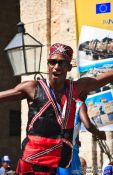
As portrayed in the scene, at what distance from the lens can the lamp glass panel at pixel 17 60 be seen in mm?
7523

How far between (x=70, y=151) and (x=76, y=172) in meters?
0.17

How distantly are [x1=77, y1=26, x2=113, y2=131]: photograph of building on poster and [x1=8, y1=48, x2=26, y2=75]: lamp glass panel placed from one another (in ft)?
5.23

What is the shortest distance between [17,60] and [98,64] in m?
1.80

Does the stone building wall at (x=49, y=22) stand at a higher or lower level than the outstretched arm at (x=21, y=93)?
higher

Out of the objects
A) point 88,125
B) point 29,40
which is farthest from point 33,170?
point 29,40

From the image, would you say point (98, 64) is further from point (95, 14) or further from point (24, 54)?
point (24, 54)

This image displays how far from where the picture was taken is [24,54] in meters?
7.58

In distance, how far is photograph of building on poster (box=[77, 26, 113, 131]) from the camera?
893 cm

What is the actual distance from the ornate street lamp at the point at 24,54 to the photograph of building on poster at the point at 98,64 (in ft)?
4.99

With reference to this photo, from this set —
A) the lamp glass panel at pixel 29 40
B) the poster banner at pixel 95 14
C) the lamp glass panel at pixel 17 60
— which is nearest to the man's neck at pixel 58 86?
the lamp glass panel at pixel 17 60

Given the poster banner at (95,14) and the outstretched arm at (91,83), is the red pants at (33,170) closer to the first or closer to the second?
→ the outstretched arm at (91,83)

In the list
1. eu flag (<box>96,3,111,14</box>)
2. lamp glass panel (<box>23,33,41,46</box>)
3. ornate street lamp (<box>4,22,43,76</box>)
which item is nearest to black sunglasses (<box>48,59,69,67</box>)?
ornate street lamp (<box>4,22,43,76</box>)

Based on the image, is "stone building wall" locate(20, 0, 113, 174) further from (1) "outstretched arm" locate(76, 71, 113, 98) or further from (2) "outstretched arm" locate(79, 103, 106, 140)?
(2) "outstretched arm" locate(79, 103, 106, 140)

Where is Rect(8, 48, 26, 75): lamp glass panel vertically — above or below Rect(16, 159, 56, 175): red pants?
above
